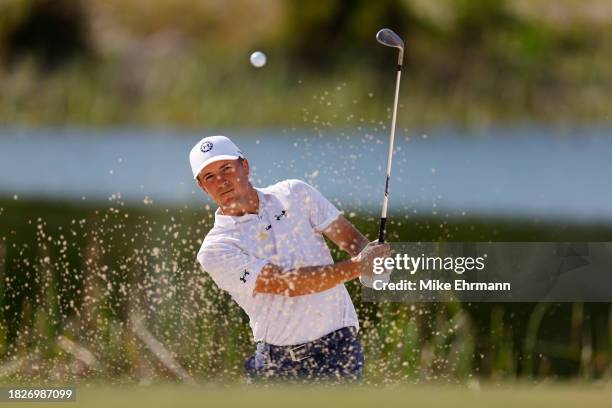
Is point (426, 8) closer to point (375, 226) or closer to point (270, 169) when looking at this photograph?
point (375, 226)

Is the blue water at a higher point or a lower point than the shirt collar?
higher

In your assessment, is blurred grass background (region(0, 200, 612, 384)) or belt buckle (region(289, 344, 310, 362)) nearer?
belt buckle (region(289, 344, 310, 362))

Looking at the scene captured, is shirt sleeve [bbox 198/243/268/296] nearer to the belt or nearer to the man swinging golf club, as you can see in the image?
the man swinging golf club

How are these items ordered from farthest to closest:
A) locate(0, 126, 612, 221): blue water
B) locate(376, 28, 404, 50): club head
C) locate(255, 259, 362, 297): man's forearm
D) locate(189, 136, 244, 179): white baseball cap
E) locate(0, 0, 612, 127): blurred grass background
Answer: locate(0, 0, 612, 127): blurred grass background
locate(0, 126, 612, 221): blue water
locate(376, 28, 404, 50): club head
locate(189, 136, 244, 179): white baseball cap
locate(255, 259, 362, 297): man's forearm

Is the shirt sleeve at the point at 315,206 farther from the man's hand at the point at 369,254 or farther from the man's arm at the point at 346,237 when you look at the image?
the man's hand at the point at 369,254

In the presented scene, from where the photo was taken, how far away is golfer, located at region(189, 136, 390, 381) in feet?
9.98

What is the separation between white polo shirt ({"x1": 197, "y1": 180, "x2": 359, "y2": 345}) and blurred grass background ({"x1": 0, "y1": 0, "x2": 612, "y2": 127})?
5592 mm

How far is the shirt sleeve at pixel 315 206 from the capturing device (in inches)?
122

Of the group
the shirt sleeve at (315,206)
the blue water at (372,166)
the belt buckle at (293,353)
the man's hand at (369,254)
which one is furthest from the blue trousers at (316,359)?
the blue water at (372,166)

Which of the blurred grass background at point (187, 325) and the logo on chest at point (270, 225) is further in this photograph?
the blurred grass background at point (187, 325)

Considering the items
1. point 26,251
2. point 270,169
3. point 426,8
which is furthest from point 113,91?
point 270,169

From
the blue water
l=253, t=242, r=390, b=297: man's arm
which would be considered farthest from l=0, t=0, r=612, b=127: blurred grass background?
l=253, t=242, r=390, b=297: man's arm

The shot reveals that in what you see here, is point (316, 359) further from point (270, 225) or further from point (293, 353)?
point (270, 225)

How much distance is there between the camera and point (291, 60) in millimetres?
11117
